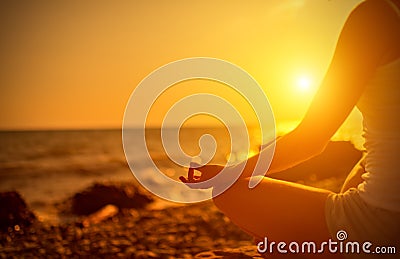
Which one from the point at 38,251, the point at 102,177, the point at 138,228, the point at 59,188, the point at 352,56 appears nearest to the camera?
the point at 352,56

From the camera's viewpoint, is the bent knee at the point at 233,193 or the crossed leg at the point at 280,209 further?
the bent knee at the point at 233,193

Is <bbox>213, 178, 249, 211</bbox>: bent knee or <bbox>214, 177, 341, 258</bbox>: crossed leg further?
<bbox>213, 178, 249, 211</bbox>: bent knee

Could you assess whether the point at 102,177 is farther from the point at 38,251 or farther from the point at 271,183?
the point at 271,183

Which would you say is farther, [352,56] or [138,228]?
[138,228]

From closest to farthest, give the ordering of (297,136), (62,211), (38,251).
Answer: (297,136), (38,251), (62,211)

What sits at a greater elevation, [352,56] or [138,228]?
[352,56]

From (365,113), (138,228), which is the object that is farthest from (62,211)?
(365,113)

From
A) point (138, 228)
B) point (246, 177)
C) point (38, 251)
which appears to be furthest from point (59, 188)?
point (246, 177)

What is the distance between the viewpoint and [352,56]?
1.80 meters

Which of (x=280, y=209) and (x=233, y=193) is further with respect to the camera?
(x=233, y=193)

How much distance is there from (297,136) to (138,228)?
5.08m

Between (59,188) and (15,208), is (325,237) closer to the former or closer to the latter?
(15,208)

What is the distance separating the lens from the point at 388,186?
1820 mm

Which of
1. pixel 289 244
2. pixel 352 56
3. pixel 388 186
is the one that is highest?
pixel 352 56
